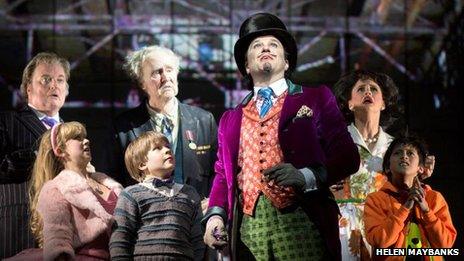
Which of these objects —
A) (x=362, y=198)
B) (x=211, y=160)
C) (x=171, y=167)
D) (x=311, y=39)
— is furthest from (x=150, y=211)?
(x=311, y=39)

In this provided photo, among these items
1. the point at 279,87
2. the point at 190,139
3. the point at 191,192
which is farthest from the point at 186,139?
the point at 279,87

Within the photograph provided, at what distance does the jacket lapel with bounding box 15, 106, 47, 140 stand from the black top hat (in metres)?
1.27

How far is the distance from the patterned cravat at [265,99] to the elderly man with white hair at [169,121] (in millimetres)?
888

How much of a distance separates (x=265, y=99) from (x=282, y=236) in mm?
627

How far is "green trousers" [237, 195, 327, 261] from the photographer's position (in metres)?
4.11

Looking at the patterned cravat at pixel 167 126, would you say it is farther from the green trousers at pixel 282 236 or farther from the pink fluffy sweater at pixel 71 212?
the green trousers at pixel 282 236

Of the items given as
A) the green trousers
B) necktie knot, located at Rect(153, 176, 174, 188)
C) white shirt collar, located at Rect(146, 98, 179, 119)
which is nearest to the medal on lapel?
white shirt collar, located at Rect(146, 98, 179, 119)

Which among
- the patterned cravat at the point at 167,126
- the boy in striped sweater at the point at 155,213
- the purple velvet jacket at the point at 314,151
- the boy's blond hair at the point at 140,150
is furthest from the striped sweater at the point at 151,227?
the patterned cravat at the point at 167,126

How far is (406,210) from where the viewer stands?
480 cm

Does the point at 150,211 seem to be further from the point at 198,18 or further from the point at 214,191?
the point at 198,18

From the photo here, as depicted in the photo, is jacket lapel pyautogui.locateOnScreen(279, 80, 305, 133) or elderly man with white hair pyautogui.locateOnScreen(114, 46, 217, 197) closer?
jacket lapel pyautogui.locateOnScreen(279, 80, 305, 133)

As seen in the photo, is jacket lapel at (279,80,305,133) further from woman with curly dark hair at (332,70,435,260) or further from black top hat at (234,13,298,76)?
woman with curly dark hair at (332,70,435,260)

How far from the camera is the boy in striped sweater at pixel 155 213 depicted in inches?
175

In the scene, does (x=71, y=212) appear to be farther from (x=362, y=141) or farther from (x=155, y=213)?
(x=362, y=141)
